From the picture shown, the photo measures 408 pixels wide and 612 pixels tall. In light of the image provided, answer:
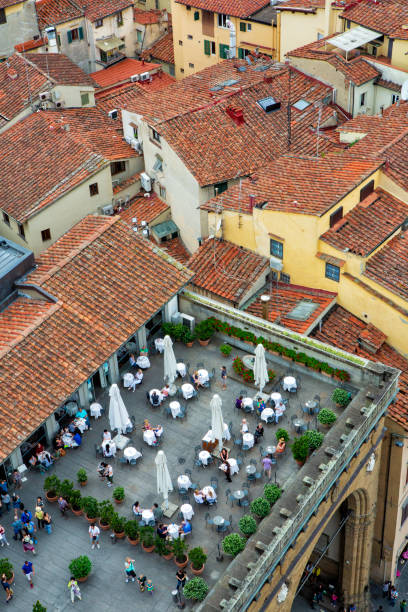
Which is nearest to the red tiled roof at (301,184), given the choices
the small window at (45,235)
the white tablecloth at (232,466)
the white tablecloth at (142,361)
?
the small window at (45,235)

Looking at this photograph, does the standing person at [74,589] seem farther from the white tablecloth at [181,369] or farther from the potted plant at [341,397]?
the potted plant at [341,397]

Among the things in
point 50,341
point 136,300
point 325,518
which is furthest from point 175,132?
point 325,518

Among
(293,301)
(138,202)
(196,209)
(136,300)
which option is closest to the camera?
(136,300)

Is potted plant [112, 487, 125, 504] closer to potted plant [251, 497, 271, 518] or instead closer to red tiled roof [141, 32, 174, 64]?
potted plant [251, 497, 271, 518]

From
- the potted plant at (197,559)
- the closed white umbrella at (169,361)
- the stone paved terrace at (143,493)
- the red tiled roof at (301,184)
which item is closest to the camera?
the potted plant at (197,559)

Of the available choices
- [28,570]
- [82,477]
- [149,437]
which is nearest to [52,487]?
[82,477]

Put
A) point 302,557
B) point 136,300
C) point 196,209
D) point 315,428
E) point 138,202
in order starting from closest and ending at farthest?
1. point 302,557
2. point 315,428
3. point 136,300
4. point 196,209
5. point 138,202

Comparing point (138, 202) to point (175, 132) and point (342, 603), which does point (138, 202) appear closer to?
point (175, 132)
